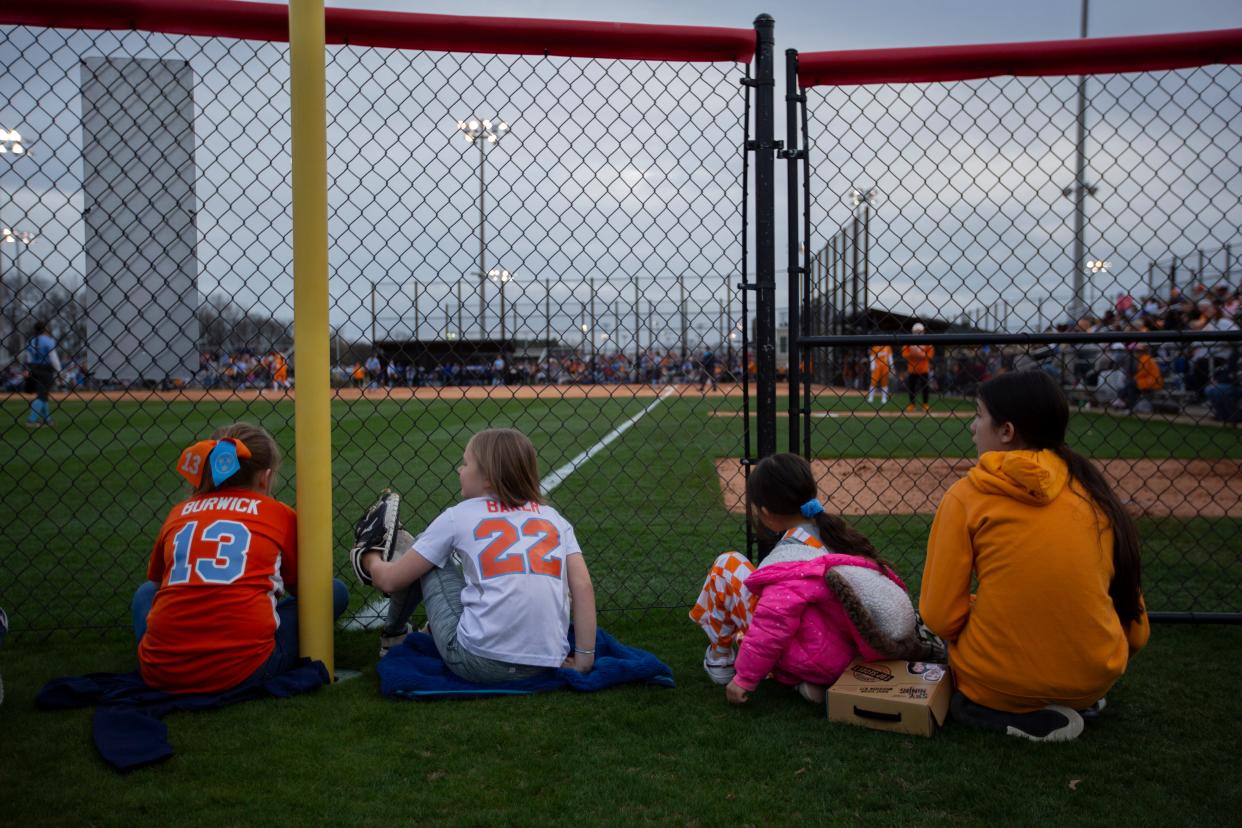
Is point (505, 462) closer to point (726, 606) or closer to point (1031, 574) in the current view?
point (726, 606)

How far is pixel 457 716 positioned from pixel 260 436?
125 centimetres

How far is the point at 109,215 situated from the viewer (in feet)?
12.0

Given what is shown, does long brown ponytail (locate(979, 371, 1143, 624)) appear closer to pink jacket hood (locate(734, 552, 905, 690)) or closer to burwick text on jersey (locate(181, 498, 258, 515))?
pink jacket hood (locate(734, 552, 905, 690))

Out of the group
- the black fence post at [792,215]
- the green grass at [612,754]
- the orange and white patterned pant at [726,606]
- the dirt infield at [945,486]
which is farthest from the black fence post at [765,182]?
the dirt infield at [945,486]

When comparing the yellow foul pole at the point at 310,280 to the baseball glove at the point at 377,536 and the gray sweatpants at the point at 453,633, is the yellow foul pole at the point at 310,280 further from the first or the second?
the gray sweatpants at the point at 453,633

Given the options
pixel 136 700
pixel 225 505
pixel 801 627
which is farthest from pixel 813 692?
pixel 136 700

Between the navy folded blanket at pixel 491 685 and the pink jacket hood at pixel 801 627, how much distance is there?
39 cm

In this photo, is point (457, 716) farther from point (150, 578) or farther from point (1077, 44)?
point (1077, 44)

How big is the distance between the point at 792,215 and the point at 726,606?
5.04ft

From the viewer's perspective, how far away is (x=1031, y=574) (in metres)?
2.61

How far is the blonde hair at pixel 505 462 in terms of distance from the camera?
3199 millimetres

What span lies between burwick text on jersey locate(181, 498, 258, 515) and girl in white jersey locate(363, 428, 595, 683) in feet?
1.42

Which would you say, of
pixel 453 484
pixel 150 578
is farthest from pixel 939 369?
pixel 150 578

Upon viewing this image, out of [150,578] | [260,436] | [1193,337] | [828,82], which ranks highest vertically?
[828,82]
